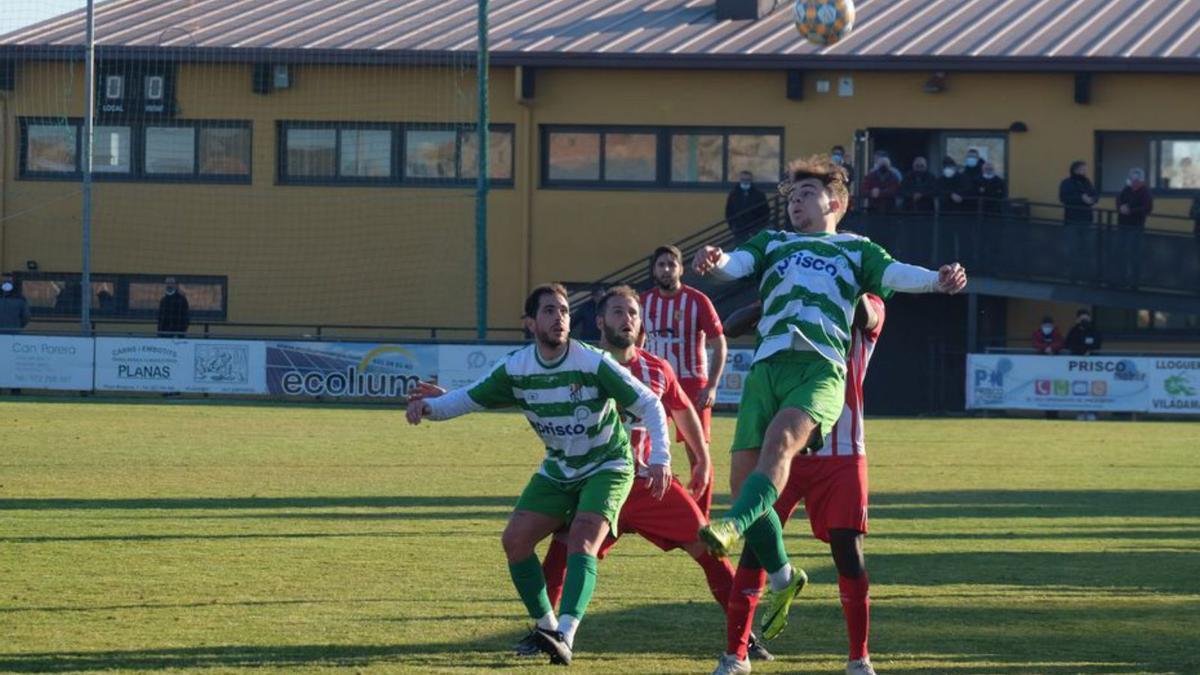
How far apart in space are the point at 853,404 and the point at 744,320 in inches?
24.7

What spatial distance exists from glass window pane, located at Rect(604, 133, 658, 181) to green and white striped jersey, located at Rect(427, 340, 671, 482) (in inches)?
1034

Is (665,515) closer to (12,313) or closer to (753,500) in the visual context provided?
(753,500)

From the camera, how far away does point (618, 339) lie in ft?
28.9

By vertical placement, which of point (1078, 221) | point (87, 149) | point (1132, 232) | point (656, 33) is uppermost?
point (656, 33)

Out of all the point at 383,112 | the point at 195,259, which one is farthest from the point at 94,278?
the point at 383,112

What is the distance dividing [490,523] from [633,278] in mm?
19186

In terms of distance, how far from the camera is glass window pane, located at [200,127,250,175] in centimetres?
3491

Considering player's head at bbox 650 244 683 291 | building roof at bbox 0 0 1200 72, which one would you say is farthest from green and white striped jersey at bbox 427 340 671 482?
building roof at bbox 0 0 1200 72

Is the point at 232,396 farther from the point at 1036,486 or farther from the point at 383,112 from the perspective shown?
the point at 1036,486

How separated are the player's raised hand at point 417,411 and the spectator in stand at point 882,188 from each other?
75.5 ft

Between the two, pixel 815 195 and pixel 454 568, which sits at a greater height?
pixel 815 195

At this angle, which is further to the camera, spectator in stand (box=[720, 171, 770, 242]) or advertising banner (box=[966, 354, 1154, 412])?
spectator in stand (box=[720, 171, 770, 242])

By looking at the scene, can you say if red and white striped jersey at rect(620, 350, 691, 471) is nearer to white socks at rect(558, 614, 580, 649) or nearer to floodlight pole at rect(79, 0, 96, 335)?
white socks at rect(558, 614, 580, 649)

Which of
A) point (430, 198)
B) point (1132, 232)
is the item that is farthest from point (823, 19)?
point (430, 198)
